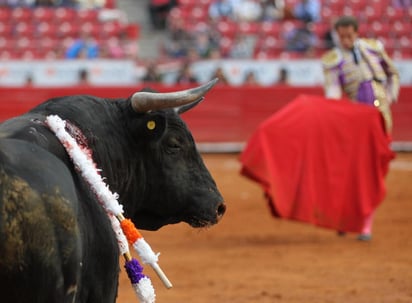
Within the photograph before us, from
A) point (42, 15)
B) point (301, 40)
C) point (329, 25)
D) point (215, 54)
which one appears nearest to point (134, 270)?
point (215, 54)

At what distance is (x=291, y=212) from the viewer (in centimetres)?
883

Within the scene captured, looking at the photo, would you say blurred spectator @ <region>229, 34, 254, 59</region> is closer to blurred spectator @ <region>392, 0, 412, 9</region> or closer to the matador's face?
blurred spectator @ <region>392, 0, 412, 9</region>

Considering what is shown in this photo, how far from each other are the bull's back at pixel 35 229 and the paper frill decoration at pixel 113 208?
267mm

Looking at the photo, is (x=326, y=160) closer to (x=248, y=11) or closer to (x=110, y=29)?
(x=110, y=29)

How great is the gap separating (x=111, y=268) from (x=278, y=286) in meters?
3.64

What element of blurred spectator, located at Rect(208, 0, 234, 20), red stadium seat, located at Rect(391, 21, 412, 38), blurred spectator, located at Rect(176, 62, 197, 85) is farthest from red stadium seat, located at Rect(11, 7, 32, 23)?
red stadium seat, located at Rect(391, 21, 412, 38)

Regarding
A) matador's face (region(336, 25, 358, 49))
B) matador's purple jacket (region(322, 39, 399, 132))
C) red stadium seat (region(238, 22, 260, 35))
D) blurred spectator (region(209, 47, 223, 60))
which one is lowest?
blurred spectator (region(209, 47, 223, 60))

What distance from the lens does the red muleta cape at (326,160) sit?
29.2 feet

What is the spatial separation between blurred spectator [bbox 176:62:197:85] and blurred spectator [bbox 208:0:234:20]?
121 inches

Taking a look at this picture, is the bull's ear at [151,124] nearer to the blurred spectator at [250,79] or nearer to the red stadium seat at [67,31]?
the blurred spectator at [250,79]

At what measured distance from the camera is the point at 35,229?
2988 mm

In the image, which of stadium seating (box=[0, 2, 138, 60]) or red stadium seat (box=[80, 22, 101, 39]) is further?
red stadium seat (box=[80, 22, 101, 39])

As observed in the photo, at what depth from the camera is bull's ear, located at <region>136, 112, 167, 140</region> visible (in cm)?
390

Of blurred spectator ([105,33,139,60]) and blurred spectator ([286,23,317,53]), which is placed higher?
blurred spectator ([105,33,139,60])
